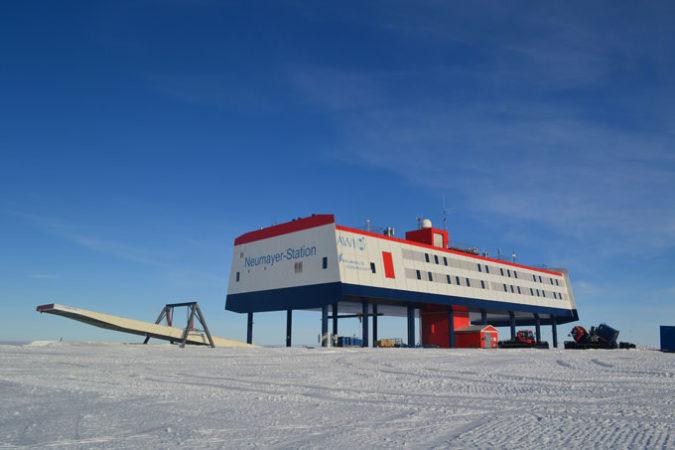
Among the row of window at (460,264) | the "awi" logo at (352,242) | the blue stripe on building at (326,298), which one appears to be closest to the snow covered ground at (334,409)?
the blue stripe on building at (326,298)

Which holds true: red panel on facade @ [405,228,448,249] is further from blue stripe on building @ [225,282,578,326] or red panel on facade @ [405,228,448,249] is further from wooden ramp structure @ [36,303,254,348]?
wooden ramp structure @ [36,303,254,348]

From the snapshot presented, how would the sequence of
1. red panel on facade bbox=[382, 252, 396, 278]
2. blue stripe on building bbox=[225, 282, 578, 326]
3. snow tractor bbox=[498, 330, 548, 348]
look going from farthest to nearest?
snow tractor bbox=[498, 330, 548, 348] → red panel on facade bbox=[382, 252, 396, 278] → blue stripe on building bbox=[225, 282, 578, 326]

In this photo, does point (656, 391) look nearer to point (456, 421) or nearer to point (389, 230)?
point (456, 421)

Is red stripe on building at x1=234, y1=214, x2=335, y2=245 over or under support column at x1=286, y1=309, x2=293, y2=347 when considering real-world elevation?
over

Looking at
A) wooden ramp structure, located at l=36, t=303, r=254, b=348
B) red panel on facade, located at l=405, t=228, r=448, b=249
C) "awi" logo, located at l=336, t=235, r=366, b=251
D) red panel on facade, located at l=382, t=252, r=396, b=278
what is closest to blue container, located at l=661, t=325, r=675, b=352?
red panel on facade, located at l=405, t=228, r=448, b=249

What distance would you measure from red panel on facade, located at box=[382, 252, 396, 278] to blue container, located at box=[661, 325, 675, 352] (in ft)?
84.3

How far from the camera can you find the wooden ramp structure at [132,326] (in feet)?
110

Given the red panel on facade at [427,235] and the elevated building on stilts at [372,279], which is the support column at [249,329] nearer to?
the elevated building on stilts at [372,279]

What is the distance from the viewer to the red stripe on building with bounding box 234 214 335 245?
1980 inches

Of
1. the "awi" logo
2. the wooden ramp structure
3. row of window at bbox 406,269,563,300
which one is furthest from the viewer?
row of window at bbox 406,269,563,300

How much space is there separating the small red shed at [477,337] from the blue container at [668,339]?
1505 centimetres

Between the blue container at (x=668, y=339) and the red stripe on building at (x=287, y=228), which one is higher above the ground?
the red stripe on building at (x=287, y=228)

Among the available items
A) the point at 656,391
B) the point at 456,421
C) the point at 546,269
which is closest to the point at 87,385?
the point at 456,421

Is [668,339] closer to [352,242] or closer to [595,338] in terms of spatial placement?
[595,338]
